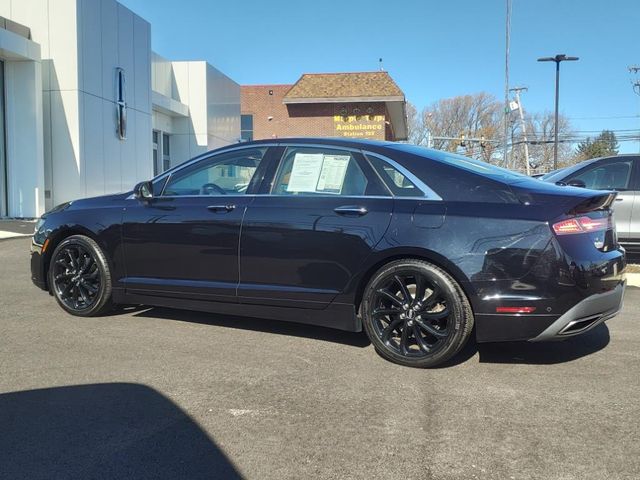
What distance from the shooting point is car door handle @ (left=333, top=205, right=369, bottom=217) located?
14.2 ft

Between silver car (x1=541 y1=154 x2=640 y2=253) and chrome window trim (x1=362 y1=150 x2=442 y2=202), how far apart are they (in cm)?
503

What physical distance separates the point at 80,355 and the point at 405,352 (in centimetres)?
249

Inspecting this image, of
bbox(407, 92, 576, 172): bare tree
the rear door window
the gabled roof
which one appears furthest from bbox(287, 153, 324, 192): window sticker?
bbox(407, 92, 576, 172): bare tree

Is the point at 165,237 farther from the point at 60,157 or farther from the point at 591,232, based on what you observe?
the point at 60,157

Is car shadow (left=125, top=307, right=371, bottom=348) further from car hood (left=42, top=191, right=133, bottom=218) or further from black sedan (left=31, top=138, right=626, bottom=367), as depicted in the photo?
car hood (left=42, top=191, right=133, bottom=218)

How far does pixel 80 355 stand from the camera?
14.7 ft

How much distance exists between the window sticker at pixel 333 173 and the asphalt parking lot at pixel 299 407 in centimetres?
130

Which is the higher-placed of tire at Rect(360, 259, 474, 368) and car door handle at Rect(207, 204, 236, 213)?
car door handle at Rect(207, 204, 236, 213)

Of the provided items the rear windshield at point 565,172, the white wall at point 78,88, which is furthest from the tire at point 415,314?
the white wall at point 78,88

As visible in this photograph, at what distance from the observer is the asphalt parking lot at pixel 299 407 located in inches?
113

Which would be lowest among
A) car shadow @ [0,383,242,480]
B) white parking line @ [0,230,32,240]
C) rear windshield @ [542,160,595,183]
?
car shadow @ [0,383,242,480]

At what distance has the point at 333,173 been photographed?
15.2ft

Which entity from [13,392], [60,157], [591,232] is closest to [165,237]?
[13,392]

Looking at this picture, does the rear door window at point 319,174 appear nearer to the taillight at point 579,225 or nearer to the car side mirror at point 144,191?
the car side mirror at point 144,191
